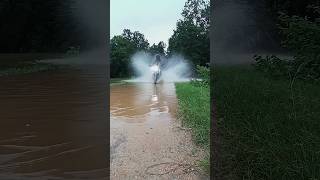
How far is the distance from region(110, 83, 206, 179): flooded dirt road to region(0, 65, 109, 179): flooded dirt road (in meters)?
0.24

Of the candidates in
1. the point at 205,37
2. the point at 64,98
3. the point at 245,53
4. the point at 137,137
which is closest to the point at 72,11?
the point at 205,37

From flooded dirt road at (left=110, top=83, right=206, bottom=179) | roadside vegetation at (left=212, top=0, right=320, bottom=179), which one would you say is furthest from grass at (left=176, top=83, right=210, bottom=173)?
roadside vegetation at (left=212, top=0, right=320, bottom=179)

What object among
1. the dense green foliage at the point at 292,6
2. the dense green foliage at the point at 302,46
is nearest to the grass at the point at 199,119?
the dense green foliage at the point at 302,46

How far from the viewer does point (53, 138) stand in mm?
8672

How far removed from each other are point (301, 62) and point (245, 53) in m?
12.5

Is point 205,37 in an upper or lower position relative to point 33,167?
upper

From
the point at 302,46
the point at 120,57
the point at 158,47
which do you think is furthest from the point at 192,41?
the point at 302,46

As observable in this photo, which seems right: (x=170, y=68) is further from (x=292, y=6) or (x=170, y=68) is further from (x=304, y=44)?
(x=304, y=44)

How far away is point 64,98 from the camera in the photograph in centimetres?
1512

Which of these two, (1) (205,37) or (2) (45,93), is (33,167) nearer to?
(2) (45,93)

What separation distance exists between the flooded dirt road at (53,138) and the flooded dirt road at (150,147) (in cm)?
24

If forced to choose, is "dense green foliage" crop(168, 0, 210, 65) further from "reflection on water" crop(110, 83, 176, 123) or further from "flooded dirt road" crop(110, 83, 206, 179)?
"flooded dirt road" crop(110, 83, 206, 179)

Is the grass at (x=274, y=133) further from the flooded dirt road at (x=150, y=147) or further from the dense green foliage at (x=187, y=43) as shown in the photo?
the dense green foliage at (x=187, y=43)

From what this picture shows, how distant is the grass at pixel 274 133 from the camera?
5188 mm
